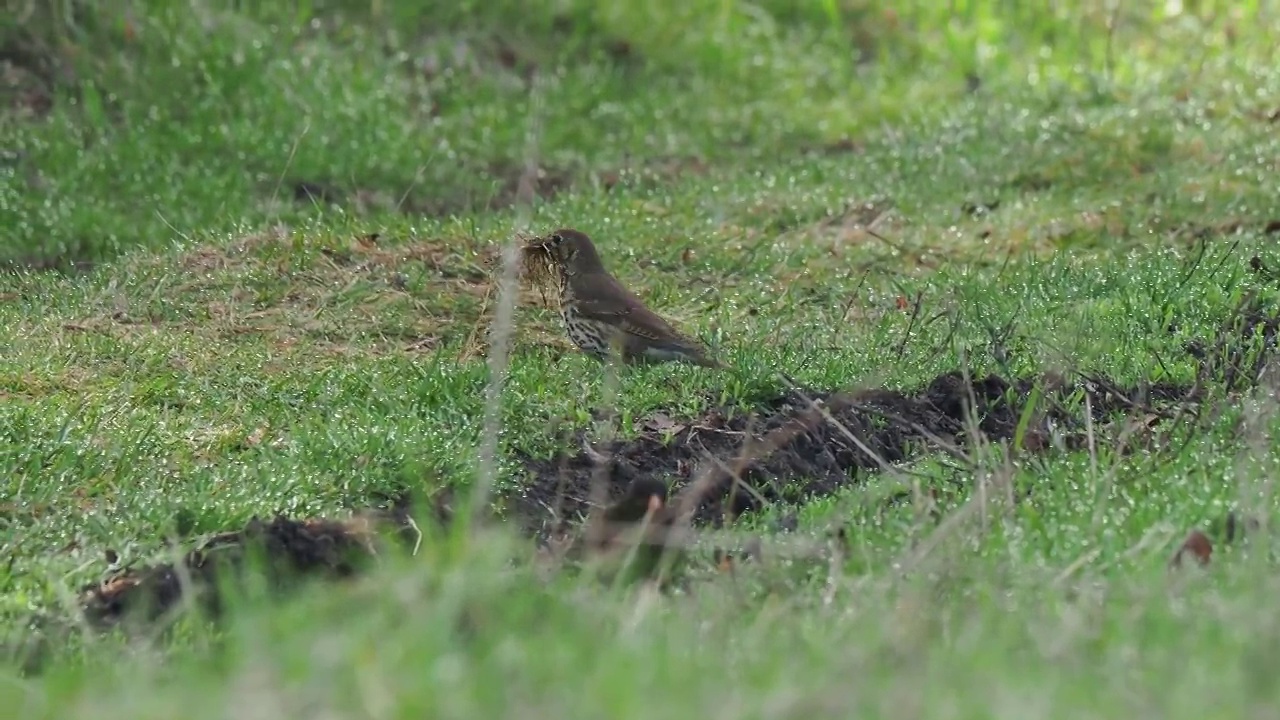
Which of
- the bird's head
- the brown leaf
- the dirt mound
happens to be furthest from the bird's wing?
the brown leaf

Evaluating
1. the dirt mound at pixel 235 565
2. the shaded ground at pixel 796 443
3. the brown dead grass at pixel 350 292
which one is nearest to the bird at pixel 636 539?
the shaded ground at pixel 796 443

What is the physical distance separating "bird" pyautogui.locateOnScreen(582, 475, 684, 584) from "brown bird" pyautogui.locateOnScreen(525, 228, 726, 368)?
1.90 metres

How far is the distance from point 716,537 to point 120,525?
71.7 inches

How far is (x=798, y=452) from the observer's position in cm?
650

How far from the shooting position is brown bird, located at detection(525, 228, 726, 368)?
23.8ft

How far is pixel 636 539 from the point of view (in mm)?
4566

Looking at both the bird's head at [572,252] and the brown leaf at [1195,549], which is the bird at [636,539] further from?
the bird's head at [572,252]

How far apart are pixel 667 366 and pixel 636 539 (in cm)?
270

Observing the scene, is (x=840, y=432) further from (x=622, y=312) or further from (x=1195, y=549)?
(x=1195, y=549)

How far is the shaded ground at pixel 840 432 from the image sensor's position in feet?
20.3

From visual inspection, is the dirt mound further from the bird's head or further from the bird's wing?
the bird's head

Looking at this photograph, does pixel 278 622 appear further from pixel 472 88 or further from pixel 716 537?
pixel 472 88

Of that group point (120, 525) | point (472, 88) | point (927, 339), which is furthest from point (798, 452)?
point (472, 88)

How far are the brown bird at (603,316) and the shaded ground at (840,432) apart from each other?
54 centimetres
